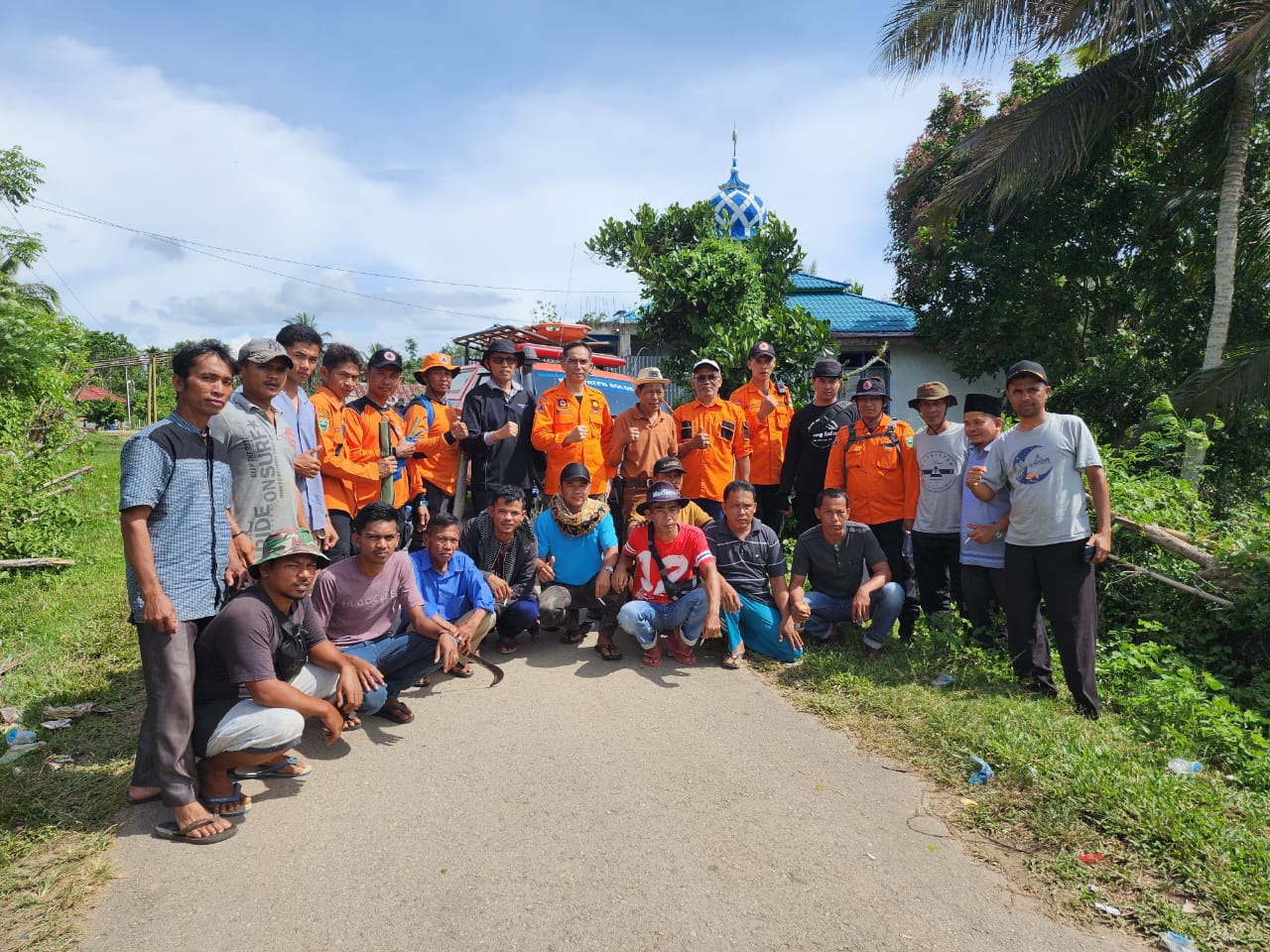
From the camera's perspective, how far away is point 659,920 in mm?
2707

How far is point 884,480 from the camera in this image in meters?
5.92

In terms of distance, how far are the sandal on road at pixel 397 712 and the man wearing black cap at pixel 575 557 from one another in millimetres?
1379

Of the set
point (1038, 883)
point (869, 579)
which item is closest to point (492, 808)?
point (1038, 883)

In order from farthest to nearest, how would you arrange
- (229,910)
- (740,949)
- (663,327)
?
(663,327) → (229,910) → (740,949)

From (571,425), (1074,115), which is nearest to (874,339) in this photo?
(1074,115)

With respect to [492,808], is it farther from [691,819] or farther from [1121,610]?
[1121,610]

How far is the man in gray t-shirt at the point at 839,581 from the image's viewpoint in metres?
5.41

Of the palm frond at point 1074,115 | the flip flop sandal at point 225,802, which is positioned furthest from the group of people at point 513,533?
the palm frond at point 1074,115

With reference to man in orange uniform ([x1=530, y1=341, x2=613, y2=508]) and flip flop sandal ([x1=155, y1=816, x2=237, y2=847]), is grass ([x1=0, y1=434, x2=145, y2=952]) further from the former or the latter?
man in orange uniform ([x1=530, y1=341, x2=613, y2=508])

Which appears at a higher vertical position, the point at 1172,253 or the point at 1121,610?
the point at 1172,253

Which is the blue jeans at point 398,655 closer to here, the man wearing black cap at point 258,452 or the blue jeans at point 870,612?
the man wearing black cap at point 258,452

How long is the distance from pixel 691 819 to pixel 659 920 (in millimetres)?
697

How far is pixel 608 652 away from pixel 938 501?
263 cm

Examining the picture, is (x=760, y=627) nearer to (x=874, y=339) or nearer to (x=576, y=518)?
Answer: (x=576, y=518)
